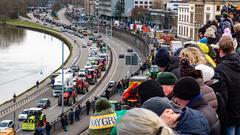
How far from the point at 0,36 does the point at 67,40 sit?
→ 13098mm

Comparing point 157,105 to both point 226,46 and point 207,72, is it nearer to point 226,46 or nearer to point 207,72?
point 207,72

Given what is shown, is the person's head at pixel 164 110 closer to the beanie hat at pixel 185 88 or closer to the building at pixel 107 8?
the beanie hat at pixel 185 88

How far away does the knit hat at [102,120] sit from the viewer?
15.1 feet

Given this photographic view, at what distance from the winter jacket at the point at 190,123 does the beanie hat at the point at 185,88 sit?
1.06ft

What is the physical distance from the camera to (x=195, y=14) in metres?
51.3

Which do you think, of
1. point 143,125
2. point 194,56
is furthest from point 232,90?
point 143,125

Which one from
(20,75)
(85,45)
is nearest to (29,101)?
(20,75)

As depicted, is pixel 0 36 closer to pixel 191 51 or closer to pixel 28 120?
pixel 28 120

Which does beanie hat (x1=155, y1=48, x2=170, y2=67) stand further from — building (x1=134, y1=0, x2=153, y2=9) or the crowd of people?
building (x1=134, y1=0, x2=153, y2=9)

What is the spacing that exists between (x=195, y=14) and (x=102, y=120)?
1875 inches

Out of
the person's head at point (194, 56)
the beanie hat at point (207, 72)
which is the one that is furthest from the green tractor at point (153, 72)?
the beanie hat at point (207, 72)

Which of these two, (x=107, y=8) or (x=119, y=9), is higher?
(x=107, y=8)

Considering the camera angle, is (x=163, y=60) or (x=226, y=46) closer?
(x=226, y=46)

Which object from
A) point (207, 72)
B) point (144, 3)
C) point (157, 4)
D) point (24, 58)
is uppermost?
point (144, 3)
